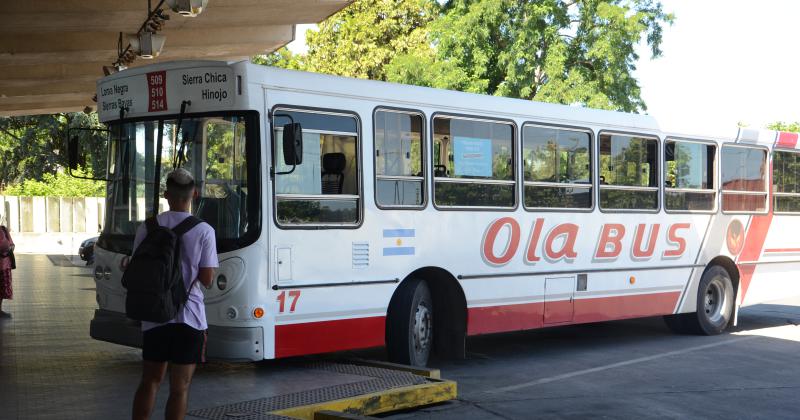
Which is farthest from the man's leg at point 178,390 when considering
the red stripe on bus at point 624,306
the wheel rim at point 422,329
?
the red stripe on bus at point 624,306

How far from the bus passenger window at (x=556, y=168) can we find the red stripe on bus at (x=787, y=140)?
4.68 m

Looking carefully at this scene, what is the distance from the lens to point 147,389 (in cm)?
632

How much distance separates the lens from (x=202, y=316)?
638 cm

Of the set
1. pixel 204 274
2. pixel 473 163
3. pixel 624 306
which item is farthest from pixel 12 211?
pixel 204 274

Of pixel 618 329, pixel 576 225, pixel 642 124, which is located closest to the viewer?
pixel 576 225

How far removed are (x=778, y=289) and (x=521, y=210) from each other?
585 centimetres

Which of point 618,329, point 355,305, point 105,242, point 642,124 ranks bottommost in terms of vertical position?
point 618,329

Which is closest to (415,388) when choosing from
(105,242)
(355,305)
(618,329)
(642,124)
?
(355,305)

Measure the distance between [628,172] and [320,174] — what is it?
5.02 m

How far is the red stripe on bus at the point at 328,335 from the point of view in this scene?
9367 millimetres

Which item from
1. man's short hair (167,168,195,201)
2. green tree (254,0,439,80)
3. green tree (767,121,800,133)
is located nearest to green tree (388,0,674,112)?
green tree (254,0,439,80)

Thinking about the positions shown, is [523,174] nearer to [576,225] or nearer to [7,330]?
[576,225]

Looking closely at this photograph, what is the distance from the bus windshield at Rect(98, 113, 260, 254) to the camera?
924 cm

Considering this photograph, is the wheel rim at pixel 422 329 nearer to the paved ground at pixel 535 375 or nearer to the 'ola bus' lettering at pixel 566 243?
the paved ground at pixel 535 375
